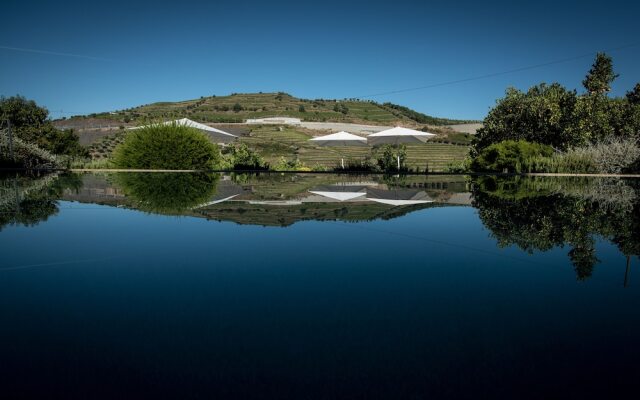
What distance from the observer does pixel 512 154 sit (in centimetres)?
1755

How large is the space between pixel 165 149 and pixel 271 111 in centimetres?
5652

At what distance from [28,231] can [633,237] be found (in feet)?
18.8

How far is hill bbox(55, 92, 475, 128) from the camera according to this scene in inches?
2557

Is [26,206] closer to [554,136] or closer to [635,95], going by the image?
[554,136]

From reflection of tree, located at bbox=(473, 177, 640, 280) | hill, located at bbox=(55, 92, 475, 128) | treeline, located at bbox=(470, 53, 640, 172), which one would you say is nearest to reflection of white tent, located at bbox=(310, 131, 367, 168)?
treeline, located at bbox=(470, 53, 640, 172)

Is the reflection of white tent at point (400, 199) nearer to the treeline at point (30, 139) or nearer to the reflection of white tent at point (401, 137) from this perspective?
the reflection of white tent at point (401, 137)

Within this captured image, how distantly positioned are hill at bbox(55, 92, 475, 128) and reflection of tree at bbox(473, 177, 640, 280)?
53.3 meters

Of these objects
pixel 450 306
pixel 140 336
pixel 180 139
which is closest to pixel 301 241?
pixel 450 306

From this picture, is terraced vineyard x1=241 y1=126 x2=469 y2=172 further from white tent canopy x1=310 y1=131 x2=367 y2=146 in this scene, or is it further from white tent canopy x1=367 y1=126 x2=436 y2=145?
white tent canopy x1=367 y1=126 x2=436 y2=145

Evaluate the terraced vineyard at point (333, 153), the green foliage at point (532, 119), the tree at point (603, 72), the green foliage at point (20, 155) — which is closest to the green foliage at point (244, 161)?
the terraced vineyard at point (333, 153)

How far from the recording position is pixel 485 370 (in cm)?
173

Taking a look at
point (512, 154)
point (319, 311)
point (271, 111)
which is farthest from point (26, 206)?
point (271, 111)

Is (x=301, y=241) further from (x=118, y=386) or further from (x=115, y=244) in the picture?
(x=118, y=386)

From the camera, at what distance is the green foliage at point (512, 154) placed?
683 inches
